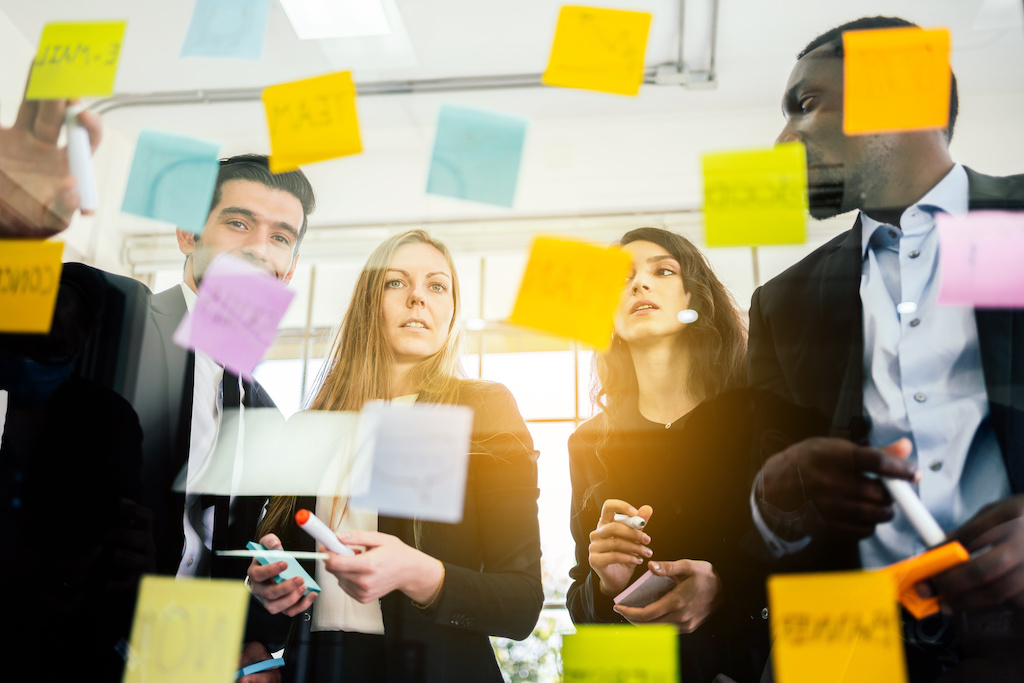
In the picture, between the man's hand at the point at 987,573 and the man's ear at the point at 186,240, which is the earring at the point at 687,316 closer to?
the man's hand at the point at 987,573

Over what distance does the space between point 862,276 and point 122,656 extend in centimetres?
109

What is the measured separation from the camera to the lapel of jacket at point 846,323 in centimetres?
77

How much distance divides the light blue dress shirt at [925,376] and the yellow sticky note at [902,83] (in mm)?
114

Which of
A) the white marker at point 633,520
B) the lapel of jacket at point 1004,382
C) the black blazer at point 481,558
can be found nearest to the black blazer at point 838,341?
the lapel of jacket at point 1004,382

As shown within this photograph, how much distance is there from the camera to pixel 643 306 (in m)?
0.89

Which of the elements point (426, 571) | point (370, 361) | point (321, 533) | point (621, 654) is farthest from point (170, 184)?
point (621, 654)

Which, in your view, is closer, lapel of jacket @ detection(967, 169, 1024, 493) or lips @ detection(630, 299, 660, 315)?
lapel of jacket @ detection(967, 169, 1024, 493)

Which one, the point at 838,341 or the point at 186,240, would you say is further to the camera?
the point at 186,240

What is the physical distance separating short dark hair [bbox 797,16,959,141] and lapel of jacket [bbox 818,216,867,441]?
0.17 m

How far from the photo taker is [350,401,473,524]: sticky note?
0.82 m

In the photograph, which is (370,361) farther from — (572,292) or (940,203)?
(940,203)

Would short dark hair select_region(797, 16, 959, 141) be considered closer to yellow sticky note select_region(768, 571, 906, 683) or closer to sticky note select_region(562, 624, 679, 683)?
yellow sticky note select_region(768, 571, 906, 683)

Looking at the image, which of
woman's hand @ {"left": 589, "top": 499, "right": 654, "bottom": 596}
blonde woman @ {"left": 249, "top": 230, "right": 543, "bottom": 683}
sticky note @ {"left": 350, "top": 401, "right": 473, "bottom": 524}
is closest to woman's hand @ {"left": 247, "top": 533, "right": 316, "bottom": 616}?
blonde woman @ {"left": 249, "top": 230, "right": 543, "bottom": 683}

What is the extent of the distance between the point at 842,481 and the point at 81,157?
1144 mm
